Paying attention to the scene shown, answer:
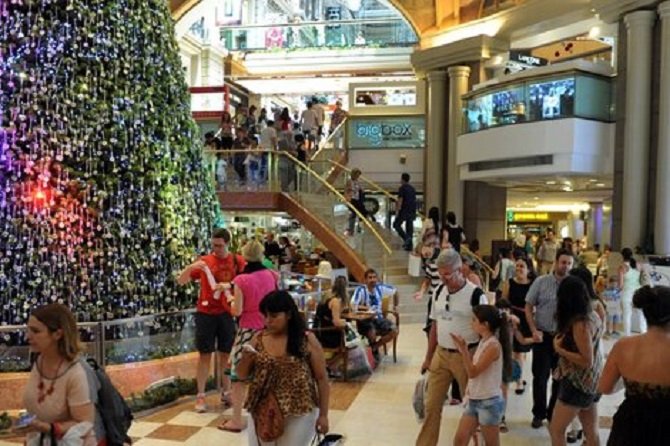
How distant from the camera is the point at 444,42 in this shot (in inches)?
772

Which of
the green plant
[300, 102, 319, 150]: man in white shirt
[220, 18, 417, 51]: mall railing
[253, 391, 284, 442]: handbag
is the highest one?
[220, 18, 417, 51]: mall railing

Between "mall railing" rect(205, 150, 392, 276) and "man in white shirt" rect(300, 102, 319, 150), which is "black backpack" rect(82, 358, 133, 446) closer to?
"mall railing" rect(205, 150, 392, 276)

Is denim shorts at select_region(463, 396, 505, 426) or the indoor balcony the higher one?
the indoor balcony

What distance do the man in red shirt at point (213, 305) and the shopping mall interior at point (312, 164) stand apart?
1.05 ft

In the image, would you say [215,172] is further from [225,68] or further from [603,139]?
[225,68]

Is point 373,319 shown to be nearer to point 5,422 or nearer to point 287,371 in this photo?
point 5,422

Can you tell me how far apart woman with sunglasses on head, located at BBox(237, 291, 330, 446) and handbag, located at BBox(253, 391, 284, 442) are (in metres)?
0.01

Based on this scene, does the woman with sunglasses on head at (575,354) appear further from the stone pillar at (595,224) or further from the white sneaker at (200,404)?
the stone pillar at (595,224)

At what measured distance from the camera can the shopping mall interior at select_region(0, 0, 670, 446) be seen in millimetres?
6113

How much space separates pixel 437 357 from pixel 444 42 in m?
16.4

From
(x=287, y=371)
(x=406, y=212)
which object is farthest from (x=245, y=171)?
(x=287, y=371)

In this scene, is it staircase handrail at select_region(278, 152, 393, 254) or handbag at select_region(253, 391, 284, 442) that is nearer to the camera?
handbag at select_region(253, 391, 284, 442)

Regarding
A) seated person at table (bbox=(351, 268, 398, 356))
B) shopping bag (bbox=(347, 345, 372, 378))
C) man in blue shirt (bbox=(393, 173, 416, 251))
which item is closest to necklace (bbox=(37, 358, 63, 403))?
shopping bag (bbox=(347, 345, 372, 378))

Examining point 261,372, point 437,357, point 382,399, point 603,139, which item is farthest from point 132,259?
point 603,139
